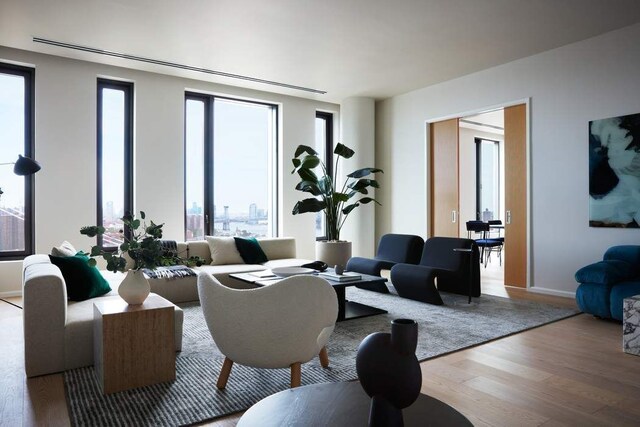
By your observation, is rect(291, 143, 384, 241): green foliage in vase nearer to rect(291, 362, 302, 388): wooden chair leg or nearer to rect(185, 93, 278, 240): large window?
rect(185, 93, 278, 240): large window

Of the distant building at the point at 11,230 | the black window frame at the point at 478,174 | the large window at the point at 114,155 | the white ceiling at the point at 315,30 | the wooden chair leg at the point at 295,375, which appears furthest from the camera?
the black window frame at the point at 478,174

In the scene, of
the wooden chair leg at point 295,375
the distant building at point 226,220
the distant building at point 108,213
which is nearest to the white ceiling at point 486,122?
the distant building at point 226,220

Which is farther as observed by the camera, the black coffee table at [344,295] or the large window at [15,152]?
the large window at [15,152]

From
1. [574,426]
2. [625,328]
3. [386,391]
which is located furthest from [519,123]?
[386,391]

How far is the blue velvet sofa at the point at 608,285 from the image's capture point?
3846mm

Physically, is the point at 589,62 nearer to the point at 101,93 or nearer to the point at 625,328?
the point at 625,328

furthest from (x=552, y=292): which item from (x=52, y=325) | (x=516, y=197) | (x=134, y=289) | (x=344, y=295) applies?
(x=52, y=325)

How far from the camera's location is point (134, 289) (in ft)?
8.55

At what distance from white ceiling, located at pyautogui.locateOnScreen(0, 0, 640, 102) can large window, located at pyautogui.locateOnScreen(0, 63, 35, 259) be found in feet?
1.65

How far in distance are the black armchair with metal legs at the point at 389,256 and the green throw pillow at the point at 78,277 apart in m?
3.05

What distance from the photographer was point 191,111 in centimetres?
673

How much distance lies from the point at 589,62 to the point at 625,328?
3.32m

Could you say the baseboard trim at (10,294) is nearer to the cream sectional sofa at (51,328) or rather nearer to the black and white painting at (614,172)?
the cream sectional sofa at (51,328)

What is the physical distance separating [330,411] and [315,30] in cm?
442
